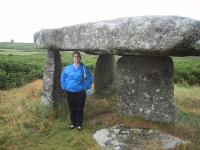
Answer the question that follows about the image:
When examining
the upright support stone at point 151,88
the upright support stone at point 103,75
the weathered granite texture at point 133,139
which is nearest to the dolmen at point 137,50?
the upright support stone at point 151,88

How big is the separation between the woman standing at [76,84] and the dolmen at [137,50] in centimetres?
46

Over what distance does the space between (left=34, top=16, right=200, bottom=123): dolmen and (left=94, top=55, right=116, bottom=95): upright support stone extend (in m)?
1.99

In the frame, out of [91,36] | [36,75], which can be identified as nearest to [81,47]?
[91,36]

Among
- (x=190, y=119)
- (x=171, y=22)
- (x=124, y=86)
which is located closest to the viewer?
(x=171, y=22)

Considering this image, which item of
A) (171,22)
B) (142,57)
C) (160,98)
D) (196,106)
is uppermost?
(171,22)

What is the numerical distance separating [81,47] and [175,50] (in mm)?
2667

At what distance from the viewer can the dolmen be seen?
798cm

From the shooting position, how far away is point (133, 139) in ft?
28.9

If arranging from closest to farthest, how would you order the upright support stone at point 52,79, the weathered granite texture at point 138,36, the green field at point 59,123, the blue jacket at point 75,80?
the weathered granite texture at point 138,36, the green field at point 59,123, the blue jacket at point 75,80, the upright support stone at point 52,79

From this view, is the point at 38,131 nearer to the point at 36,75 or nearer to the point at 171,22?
the point at 171,22

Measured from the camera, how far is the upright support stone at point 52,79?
451 inches

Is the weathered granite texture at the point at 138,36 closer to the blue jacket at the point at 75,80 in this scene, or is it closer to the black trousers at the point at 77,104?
the blue jacket at the point at 75,80

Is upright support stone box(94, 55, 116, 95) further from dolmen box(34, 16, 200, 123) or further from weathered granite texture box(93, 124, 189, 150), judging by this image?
weathered granite texture box(93, 124, 189, 150)

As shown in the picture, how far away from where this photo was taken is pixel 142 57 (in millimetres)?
10141
